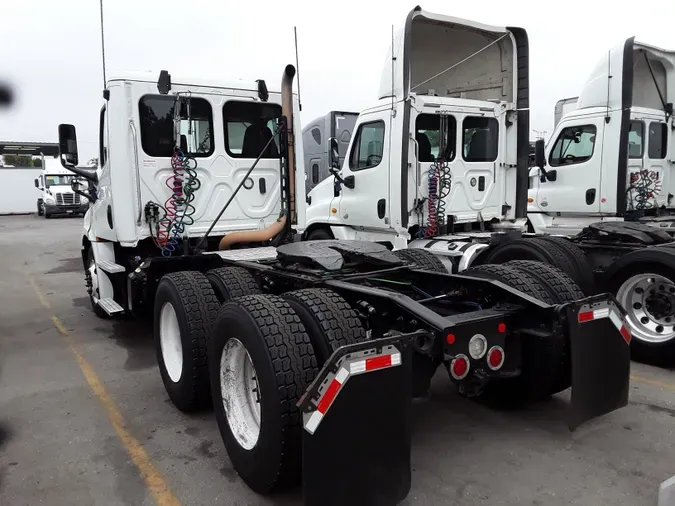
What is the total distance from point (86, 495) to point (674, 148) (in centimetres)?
955

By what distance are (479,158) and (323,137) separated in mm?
6663

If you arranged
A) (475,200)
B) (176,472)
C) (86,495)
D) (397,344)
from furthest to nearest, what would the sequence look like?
(475,200)
(176,472)
(86,495)
(397,344)

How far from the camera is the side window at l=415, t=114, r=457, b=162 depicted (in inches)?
280

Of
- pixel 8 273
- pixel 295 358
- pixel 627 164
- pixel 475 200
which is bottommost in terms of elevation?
pixel 8 273

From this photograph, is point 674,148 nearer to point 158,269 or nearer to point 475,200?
point 475,200

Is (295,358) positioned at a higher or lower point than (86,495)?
higher

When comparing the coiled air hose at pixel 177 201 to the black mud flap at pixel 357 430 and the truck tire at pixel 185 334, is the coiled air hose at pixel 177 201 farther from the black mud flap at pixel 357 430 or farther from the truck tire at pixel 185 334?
the black mud flap at pixel 357 430

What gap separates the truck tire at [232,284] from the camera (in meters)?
4.41

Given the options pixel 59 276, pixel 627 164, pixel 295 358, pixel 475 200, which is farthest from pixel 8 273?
pixel 627 164

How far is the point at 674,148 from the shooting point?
904 centimetres

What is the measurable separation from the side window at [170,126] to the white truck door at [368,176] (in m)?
2.28

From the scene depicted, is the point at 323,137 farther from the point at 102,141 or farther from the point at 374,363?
the point at 374,363

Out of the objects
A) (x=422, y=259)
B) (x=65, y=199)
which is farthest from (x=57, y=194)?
(x=422, y=259)

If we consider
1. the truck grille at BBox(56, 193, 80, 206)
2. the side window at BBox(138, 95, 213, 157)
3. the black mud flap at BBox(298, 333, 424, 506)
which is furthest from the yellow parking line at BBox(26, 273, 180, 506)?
the truck grille at BBox(56, 193, 80, 206)
